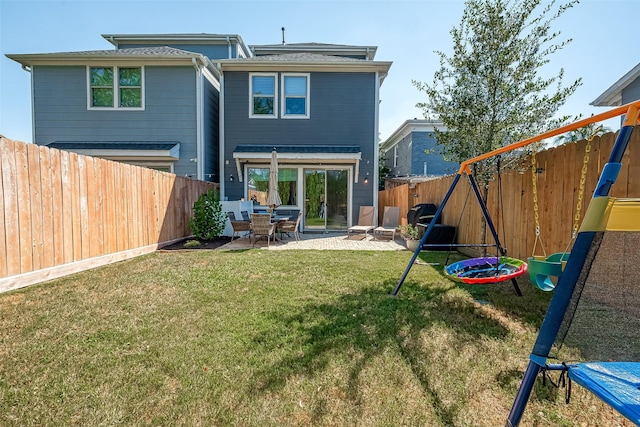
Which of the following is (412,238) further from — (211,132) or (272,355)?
(211,132)

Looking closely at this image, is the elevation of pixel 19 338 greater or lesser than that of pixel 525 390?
lesser

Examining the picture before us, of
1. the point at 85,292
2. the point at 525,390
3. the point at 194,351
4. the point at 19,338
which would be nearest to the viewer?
the point at 525,390

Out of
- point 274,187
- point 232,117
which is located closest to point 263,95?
point 232,117

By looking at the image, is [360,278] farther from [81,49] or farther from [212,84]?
[81,49]

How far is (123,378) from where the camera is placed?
233cm

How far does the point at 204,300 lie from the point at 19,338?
5.69ft

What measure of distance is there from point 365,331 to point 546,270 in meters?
1.85

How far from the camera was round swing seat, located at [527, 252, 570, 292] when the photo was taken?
3.01m

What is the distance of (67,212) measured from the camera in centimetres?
531

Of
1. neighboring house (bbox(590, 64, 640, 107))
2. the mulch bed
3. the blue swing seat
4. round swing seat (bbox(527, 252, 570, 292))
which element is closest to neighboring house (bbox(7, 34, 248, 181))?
the mulch bed

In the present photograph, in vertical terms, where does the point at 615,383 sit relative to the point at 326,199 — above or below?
below

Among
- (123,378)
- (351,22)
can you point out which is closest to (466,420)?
(123,378)

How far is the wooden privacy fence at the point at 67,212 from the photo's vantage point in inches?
173

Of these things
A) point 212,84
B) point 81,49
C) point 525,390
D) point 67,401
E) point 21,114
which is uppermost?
point 81,49
